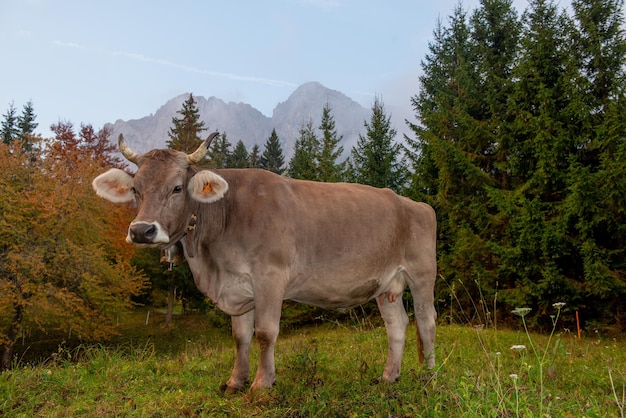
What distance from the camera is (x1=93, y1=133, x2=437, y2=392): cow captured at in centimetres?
443

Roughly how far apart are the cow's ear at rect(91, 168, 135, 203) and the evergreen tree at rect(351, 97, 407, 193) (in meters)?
21.1

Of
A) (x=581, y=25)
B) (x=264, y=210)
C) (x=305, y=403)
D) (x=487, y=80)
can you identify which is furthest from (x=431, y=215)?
(x=487, y=80)

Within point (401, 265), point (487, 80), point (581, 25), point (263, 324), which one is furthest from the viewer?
point (487, 80)

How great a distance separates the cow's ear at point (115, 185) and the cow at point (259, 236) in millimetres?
11

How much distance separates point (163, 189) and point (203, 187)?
381 millimetres

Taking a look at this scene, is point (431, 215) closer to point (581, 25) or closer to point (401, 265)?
point (401, 265)

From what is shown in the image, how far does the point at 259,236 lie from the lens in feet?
15.1

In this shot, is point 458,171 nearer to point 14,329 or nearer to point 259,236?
point 259,236

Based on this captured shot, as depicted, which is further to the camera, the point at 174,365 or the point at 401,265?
the point at 174,365

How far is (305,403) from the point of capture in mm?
3777

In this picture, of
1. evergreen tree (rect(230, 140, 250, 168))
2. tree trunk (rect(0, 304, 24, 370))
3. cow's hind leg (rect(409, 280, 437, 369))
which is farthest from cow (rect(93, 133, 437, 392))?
evergreen tree (rect(230, 140, 250, 168))

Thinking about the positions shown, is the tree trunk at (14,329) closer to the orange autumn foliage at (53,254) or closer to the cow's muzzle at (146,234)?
the orange autumn foliage at (53,254)

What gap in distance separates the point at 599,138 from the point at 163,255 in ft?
Result: 50.0

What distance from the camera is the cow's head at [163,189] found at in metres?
4.17
